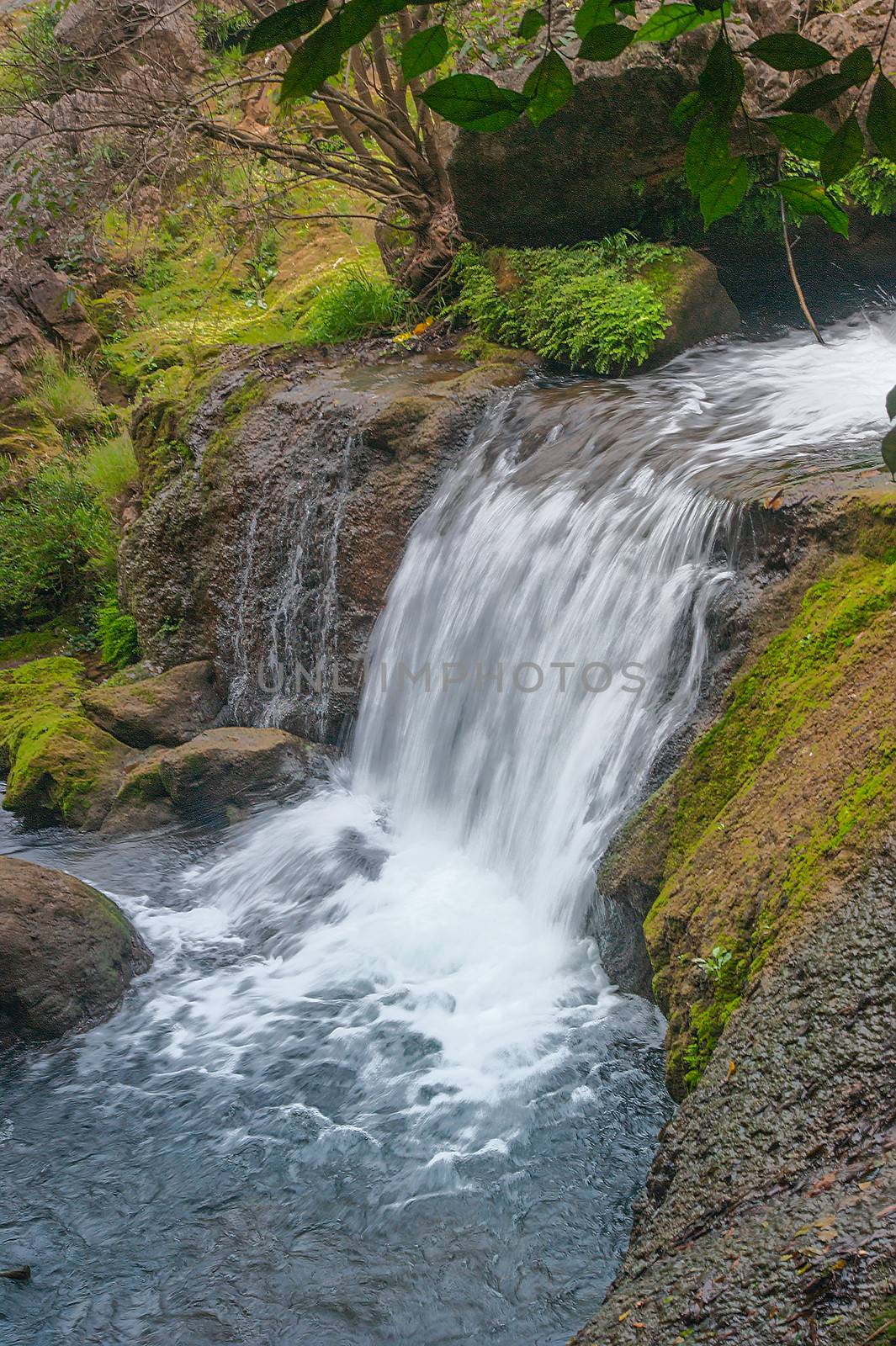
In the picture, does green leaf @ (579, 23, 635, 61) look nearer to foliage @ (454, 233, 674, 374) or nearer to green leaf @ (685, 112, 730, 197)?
green leaf @ (685, 112, 730, 197)

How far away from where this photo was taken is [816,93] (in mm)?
1085

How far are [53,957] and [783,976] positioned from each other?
325 cm

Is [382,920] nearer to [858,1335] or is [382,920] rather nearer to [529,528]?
[529,528]

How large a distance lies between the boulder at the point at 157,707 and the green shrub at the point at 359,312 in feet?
9.96

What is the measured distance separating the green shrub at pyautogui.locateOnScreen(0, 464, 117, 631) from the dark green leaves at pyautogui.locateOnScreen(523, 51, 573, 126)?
9.53 m

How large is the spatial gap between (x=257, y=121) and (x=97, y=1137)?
12.9 m

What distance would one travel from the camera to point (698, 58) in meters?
6.95

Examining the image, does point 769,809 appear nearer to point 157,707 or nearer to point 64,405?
point 157,707

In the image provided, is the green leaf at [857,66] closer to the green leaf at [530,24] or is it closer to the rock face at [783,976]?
the green leaf at [530,24]

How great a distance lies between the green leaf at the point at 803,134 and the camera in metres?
1.11

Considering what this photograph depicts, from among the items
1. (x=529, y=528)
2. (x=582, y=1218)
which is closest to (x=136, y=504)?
(x=529, y=528)

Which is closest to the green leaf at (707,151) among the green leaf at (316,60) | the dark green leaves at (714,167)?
the dark green leaves at (714,167)

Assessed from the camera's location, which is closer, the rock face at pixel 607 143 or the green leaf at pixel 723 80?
the green leaf at pixel 723 80

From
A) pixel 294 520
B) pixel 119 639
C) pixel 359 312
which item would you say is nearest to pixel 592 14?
pixel 294 520
